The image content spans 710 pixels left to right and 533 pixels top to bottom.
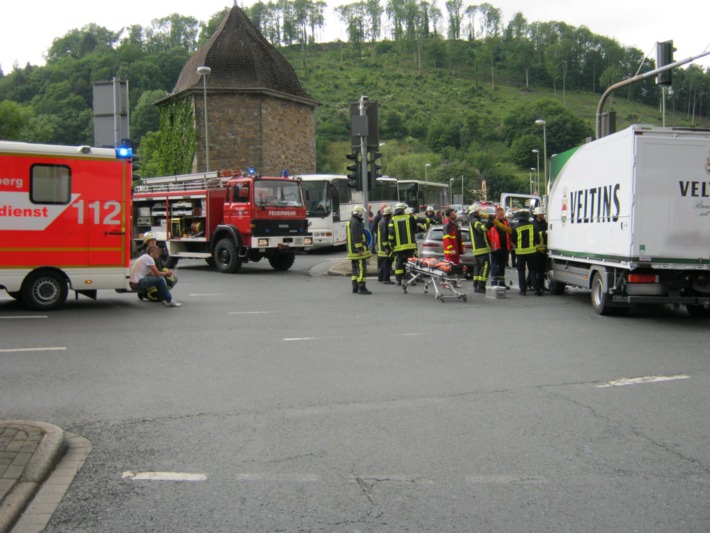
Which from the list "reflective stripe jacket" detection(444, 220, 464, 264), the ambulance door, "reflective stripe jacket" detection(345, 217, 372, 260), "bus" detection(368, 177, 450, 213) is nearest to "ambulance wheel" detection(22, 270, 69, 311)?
the ambulance door

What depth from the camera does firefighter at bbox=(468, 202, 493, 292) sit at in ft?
53.3

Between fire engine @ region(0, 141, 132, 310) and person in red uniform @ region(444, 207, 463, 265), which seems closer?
fire engine @ region(0, 141, 132, 310)

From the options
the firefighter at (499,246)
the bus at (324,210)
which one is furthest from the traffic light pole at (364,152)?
the bus at (324,210)

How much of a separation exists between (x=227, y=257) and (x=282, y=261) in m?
1.88

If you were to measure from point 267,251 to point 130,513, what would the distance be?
1783 cm

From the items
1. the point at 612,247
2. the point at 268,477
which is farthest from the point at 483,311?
the point at 268,477

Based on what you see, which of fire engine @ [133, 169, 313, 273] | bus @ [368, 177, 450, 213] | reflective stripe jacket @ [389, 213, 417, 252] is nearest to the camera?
reflective stripe jacket @ [389, 213, 417, 252]

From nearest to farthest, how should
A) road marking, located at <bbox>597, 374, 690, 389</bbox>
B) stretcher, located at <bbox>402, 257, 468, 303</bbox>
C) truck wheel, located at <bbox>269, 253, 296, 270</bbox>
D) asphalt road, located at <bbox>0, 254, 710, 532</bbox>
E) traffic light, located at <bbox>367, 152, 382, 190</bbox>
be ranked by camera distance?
asphalt road, located at <bbox>0, 254, 710, 532</bbox>, road marking, located at <bbox>597, 374, 690, 389</bbox>, stretcher, located at <bbox>402, 257, 468, 303</bbox>, traffic light, located at <bbox>367, 152, 382, 190</bbox>, truck wheel, located at <bbox>269, 253, 296, 270</bbox>

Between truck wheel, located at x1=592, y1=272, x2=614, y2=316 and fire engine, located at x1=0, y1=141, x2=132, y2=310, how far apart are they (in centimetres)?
831

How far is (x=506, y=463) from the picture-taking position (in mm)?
5180

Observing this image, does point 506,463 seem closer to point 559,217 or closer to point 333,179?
point 559,217

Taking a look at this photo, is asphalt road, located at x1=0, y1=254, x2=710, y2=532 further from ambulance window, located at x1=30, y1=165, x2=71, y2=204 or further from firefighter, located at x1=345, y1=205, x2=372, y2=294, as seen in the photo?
firefighter, located at x1=345, y1=205, x2=372, y2=294

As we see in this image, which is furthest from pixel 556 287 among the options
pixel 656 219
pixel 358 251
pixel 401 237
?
pixel 656 219

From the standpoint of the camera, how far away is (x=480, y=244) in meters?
16.3
